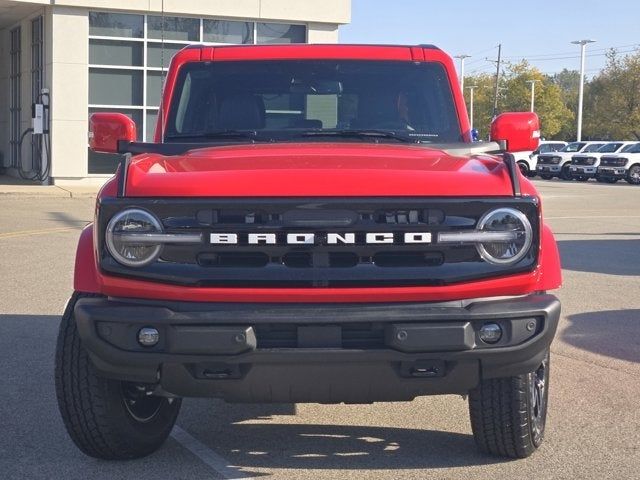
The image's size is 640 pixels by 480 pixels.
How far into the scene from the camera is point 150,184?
14.0ft

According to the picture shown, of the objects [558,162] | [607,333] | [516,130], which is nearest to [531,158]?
[558,162]

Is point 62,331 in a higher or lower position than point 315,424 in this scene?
higher

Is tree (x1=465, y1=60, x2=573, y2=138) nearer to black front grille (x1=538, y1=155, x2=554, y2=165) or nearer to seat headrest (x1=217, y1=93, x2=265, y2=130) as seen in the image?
black front grille (x1=538, y1=155, x2=554, y2=165)

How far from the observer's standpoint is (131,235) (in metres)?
4.16

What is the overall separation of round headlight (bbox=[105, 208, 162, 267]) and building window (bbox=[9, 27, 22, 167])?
2735cm

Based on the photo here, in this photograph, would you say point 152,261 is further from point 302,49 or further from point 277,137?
point 302,49

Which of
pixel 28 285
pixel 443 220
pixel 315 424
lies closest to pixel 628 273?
pixel 28 285

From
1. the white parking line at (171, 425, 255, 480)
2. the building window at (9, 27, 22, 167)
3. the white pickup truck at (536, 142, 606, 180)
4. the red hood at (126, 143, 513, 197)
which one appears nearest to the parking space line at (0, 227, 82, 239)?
the white parking line at (171, 425, 255, 480)

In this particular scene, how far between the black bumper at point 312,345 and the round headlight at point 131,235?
0.18 metres

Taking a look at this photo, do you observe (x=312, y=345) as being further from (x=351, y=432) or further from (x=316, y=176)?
(x=351, y=432)

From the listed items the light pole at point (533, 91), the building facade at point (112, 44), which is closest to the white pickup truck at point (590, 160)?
the building facade at point (112, 44)

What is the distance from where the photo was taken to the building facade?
25.9 metres

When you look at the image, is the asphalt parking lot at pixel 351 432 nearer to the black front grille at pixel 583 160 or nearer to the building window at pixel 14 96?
the building window at pixel 14 96

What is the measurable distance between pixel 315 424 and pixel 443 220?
6.03 feet
